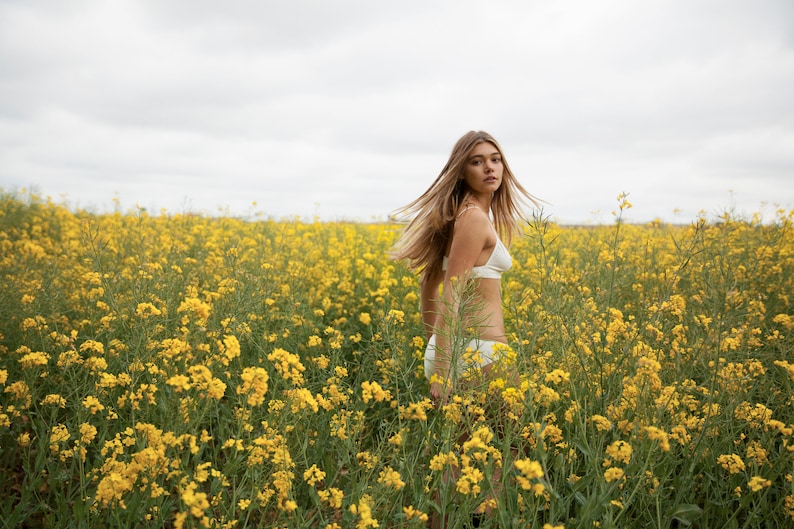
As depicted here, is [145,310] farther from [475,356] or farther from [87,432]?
[475,356]

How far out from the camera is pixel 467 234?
116 inches

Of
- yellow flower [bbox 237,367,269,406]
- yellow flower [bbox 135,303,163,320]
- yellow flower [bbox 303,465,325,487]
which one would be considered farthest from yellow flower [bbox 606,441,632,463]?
yellow flower [bbox 135,303,163,320]

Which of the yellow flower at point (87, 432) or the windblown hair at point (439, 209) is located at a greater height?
A: the windblown hair at point (439, 209)

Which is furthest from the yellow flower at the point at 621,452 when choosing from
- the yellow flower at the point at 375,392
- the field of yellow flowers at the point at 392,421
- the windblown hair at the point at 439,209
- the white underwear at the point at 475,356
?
the windblown hair at the point at 439,209

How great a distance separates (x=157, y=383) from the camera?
2.65 meters

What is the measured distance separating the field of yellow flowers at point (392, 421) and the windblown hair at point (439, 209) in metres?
0.46

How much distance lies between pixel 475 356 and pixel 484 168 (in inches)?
54.7

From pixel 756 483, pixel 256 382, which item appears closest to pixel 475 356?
pixel 256 382

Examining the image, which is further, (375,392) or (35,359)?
(35,359)

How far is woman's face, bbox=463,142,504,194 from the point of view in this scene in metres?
3.31

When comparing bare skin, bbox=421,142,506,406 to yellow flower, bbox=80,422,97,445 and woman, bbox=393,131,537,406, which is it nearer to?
woman, bbox=393,131,537,406

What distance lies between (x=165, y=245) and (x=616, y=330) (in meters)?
5.08

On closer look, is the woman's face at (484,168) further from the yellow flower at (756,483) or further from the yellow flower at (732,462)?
the yellow flower at (756,483)

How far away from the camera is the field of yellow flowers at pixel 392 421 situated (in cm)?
191
